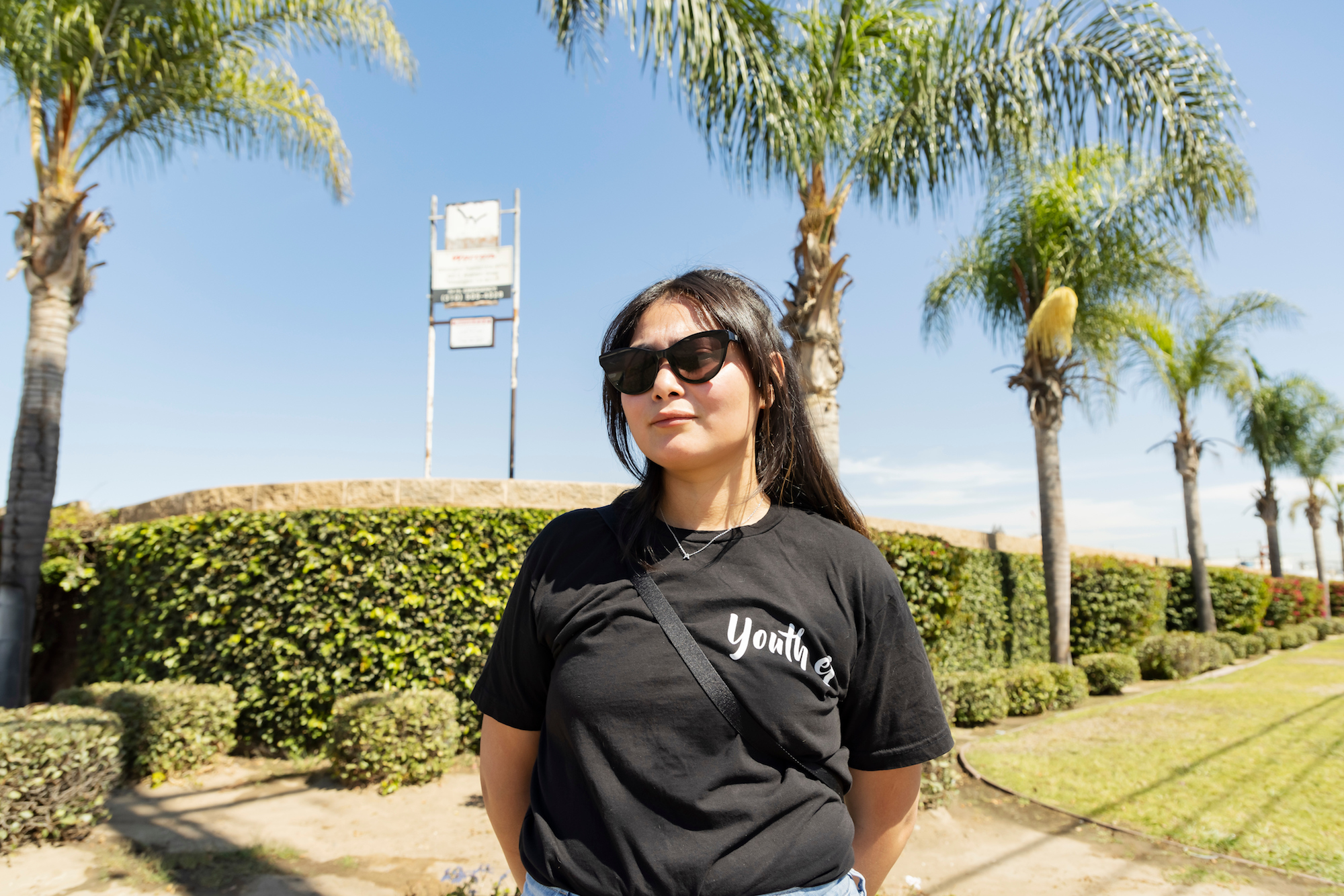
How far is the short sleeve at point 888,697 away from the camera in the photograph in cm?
135

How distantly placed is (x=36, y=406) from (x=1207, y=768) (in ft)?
36.6

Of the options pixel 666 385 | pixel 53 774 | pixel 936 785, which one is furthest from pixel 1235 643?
pixel 53 774

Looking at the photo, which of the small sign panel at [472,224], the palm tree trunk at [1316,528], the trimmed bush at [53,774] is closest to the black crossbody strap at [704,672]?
the trimmed bush at [53,774]

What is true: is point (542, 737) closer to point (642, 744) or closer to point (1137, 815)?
point (642, 744)

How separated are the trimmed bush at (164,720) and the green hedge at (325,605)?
1.15 feet

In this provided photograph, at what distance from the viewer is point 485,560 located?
701 cm

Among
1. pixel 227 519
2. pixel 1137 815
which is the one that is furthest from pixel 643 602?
pixel 227 519

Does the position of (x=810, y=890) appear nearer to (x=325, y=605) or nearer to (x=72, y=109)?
(x=325, y=605)

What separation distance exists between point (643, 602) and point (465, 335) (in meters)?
9.51

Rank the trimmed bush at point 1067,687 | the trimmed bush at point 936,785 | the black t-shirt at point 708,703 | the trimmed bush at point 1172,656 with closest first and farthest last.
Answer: the black t-shirt at point 708,703 < the trimmed bush at point 936,785 < the trimmed bush at point 1067,687 < the trimmed bush at point 1172,656

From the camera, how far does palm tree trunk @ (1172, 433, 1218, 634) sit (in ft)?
51.8

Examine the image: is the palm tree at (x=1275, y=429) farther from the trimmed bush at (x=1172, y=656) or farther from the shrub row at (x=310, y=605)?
the shrub row at (x=310, y=605)

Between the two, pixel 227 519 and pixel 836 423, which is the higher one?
pixel 836 423

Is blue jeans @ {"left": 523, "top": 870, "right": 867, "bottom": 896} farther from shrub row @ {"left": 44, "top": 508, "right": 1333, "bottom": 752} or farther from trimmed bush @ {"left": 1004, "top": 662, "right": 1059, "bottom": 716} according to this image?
trimmed bush @ {"left": 1004, "top": 662, "right": 1059, "bottom": 716}
